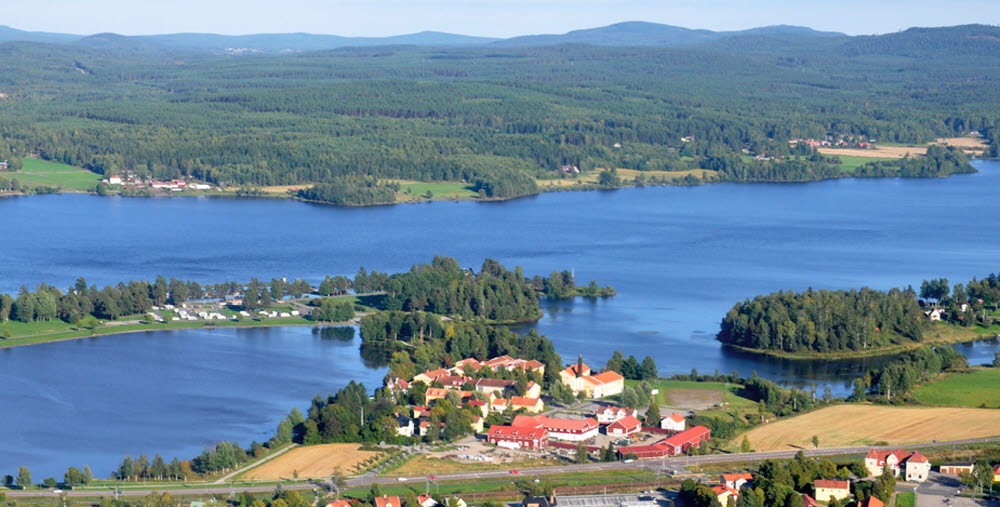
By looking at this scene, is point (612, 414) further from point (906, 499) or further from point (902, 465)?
point (906, 499)

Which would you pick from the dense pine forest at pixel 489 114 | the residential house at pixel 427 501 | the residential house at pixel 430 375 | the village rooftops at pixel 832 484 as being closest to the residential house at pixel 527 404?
the residential house at pixel 430 375

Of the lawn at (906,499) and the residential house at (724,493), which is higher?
the residential house at (724,493)

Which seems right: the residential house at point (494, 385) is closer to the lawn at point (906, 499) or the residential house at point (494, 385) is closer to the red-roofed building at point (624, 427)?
the red-roofed building at point (624, 427)

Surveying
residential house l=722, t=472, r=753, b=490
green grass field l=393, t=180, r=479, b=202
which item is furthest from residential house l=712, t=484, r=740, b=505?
green grass field l=393, t=180, r=479, b=202

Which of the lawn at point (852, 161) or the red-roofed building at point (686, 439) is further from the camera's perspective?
the lawn at point (852, 161)

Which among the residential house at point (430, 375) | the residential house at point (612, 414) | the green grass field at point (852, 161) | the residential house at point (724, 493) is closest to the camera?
the residential house at point (724, 493)

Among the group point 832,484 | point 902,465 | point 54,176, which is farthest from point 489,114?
point 832,484

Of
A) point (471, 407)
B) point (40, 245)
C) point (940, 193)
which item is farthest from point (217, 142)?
point (471, 407)

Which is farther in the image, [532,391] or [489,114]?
[489,114]
